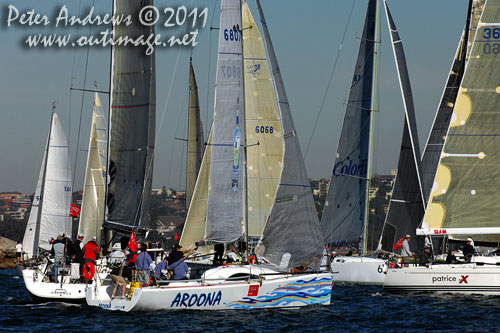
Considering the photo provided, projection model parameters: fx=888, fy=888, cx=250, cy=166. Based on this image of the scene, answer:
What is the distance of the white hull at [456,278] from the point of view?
25656mm

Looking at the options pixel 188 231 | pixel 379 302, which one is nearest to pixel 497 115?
pixel 379 302

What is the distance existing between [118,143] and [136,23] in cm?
439

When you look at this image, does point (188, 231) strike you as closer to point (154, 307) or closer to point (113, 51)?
point (154, 307)

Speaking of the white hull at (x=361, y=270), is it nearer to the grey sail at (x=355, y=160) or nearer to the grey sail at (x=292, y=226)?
the grey sail at (x=355, y=160)

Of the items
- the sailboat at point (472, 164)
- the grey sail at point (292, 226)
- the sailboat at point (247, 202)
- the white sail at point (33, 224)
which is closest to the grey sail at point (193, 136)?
the white sail at point (33, 224)

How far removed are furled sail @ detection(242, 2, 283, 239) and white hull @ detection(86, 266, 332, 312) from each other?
378cm

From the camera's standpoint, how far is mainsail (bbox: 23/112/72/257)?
44.0 meters

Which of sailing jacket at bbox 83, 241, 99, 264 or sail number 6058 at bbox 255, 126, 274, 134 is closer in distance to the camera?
sailing jacket at bbox 83, 241, 99, 264

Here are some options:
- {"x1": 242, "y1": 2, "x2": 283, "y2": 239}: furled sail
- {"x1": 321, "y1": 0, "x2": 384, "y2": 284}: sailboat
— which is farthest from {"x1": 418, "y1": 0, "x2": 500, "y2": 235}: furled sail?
{"x1": 321, "y1": 0, "x2": 384, "y2": 284}: sailboat

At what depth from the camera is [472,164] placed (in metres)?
26.4

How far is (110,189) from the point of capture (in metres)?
31.5

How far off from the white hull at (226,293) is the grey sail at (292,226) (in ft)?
1.85

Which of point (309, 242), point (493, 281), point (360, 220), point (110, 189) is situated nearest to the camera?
Answer: point (309, 242)

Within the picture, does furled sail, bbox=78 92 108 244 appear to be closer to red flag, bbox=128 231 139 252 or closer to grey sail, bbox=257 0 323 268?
red flag, bbox=128 231 139 252
